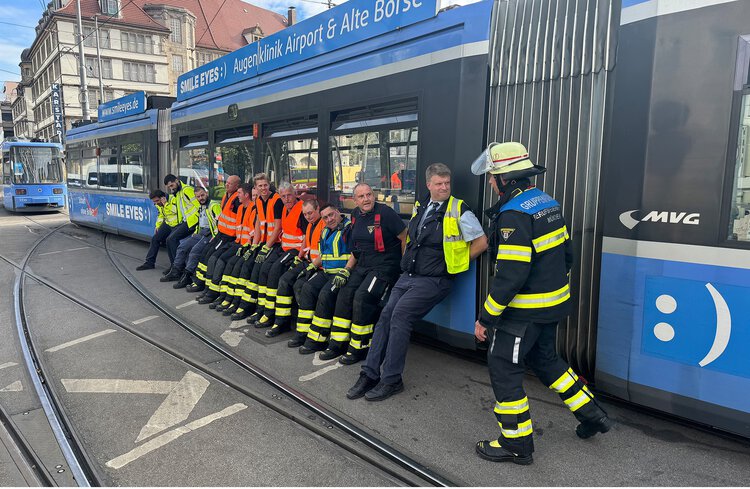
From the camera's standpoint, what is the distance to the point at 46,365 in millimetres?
4480

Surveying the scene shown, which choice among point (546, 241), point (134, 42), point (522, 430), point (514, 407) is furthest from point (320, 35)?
point (134, 42)

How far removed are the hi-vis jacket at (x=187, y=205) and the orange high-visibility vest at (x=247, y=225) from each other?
1959mm

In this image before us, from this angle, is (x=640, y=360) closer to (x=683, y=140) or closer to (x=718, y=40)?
(x=683, y=140)

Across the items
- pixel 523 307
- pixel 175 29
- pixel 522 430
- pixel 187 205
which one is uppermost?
pixel 175 29

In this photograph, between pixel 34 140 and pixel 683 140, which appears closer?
pixel 683 140

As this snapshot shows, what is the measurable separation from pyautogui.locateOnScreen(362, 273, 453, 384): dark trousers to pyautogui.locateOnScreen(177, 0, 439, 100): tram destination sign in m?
2.23

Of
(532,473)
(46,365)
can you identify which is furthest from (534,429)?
(46,365)

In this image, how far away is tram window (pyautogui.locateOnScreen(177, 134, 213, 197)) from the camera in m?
8.08

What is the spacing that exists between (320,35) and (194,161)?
13.1 ft

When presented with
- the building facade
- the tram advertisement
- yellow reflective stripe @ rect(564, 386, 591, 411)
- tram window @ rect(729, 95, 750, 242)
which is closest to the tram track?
yellow reflective stripe @ rect(564, 386, 591, 411)

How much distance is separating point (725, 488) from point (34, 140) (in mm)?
24501

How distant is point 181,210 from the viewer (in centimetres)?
827

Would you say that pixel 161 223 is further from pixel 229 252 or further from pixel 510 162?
pixel 510 162

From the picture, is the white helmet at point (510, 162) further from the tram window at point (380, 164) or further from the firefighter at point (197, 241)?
the firefighter at point (197, 241)
